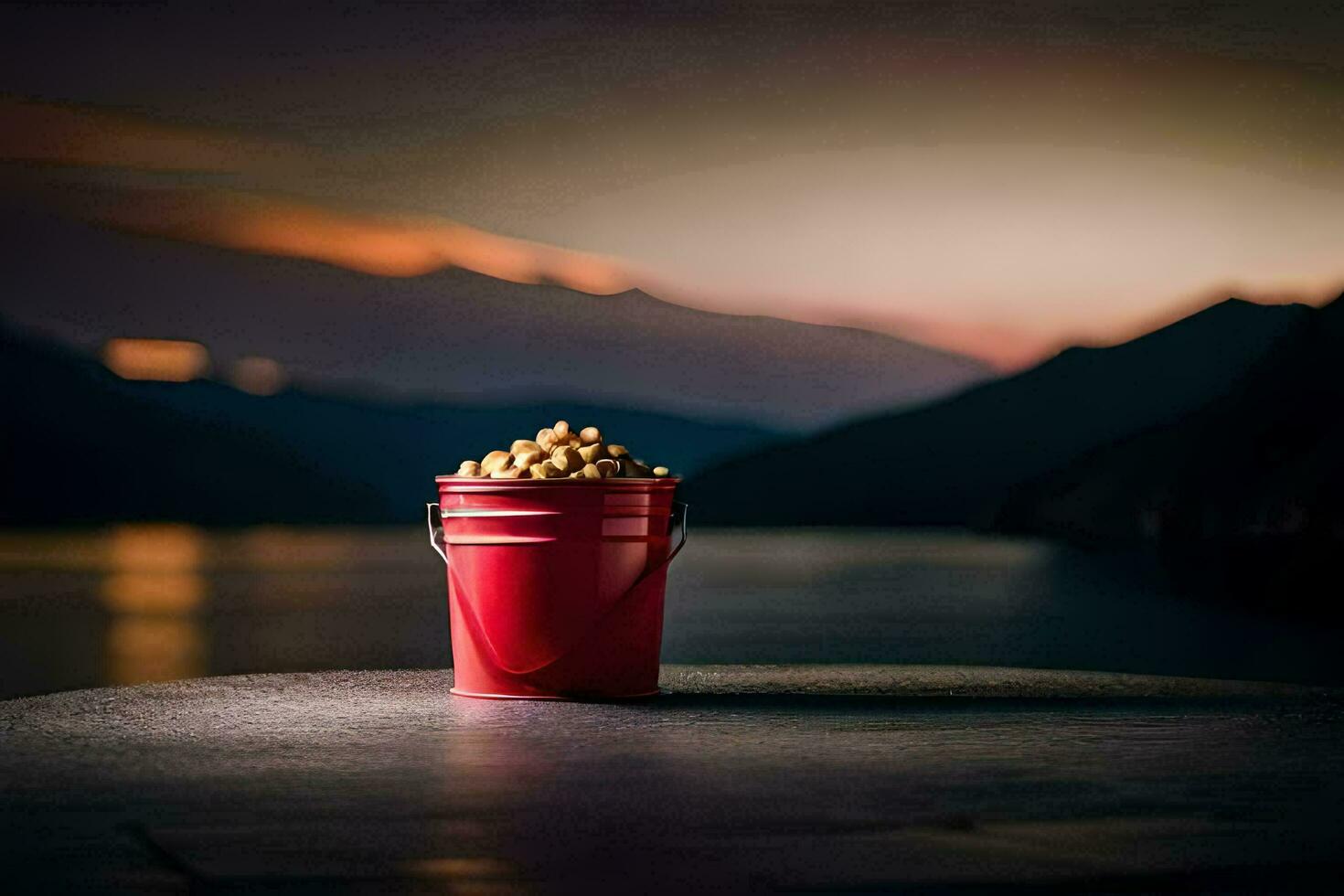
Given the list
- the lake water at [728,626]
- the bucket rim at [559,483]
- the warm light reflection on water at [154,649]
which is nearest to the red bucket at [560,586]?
the bucket rim at [559,483]

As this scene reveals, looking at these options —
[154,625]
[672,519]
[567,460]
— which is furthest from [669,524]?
[154,625]

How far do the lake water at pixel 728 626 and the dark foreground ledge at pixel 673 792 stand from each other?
20.5ft

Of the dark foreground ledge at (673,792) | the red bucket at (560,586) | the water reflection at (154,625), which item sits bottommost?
the water reflection at (154,625)

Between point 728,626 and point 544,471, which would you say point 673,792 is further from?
point 728,626

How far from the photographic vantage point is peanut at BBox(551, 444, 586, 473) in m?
9.51

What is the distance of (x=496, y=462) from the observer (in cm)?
965

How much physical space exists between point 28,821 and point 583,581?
13.0 ft

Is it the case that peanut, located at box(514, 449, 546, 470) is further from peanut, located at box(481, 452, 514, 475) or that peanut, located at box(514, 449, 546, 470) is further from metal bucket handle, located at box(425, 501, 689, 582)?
metal bucket handle, located at box(425, 501, 689, 582)

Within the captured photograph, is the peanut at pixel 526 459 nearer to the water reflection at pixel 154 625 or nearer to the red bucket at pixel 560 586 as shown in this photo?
the red bucket at pixel 560 586

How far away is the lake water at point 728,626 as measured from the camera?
55.0ft

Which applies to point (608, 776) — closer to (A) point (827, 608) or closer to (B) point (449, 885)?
(B) point (449, 885)

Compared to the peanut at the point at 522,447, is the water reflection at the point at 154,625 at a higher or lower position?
lower

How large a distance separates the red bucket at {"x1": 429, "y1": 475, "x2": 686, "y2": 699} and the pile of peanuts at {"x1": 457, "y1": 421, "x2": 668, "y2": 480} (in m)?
0.13

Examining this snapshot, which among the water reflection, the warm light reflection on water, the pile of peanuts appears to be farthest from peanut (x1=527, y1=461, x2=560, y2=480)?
the water reflection
